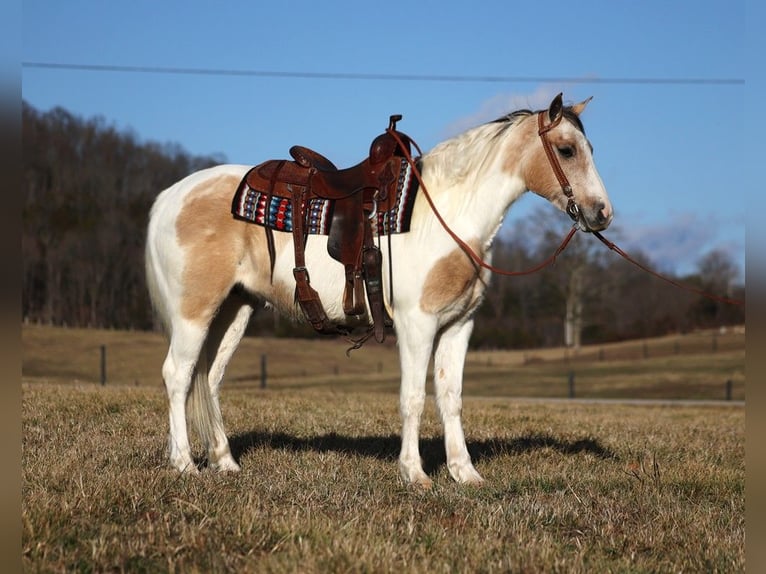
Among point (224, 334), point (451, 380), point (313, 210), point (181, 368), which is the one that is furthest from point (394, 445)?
point (313, 210)

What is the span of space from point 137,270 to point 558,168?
2635 inches

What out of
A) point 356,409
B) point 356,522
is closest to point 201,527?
point 356,522

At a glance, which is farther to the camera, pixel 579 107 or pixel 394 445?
pixel 394 445

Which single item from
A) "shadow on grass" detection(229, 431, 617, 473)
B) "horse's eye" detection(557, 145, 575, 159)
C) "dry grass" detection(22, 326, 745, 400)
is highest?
"horse's eye" detection(557, 145, 575, 159)

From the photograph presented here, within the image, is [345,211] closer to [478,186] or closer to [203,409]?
[478,186]

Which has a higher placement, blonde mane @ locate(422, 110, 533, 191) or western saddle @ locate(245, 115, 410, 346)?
blonde mane @ locate(422, 110, 533, 191)

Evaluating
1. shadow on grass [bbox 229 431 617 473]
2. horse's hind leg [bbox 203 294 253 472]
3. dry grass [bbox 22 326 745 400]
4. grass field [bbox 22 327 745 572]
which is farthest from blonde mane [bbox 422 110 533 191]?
dry grass [bbox 22 326 745 400]

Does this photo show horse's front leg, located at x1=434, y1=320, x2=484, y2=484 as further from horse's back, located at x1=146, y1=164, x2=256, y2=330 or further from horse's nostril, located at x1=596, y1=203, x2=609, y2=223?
horse's back, located at x1=146, y1=164, x2=256, y2=330

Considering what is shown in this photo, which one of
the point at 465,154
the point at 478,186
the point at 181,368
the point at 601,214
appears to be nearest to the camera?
the point at 601,214

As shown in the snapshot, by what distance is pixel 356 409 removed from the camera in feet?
40.9

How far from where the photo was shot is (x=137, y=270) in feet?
229

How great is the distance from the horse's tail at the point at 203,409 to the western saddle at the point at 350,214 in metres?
1.20

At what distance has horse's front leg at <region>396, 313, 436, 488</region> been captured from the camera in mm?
6566

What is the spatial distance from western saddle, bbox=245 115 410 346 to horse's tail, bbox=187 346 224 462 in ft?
3.93
